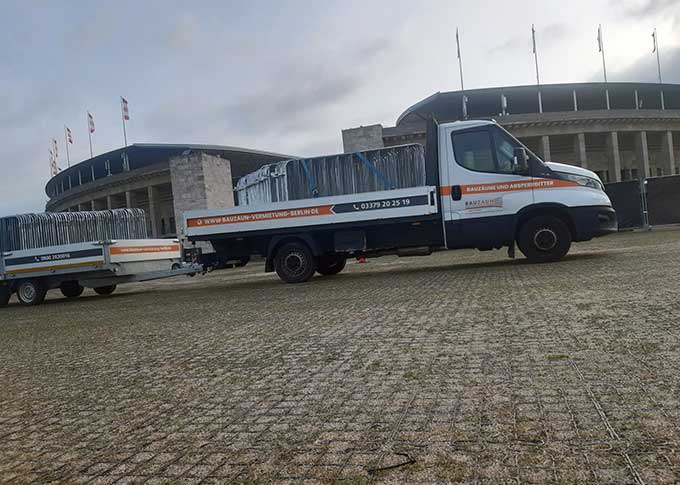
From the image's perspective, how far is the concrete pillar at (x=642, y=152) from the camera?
4966 cm

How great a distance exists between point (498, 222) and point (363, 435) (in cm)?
876

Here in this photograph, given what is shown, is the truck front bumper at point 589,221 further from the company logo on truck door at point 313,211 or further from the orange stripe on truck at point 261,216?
the orange stripe on truck at point 261,216

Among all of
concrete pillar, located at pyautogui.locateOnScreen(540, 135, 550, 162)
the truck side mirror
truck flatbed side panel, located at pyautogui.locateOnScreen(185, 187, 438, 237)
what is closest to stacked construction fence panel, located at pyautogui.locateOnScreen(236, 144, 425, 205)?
truck flatbed side panel, located at pyautogui.locateOnScreen(185, 187, 438, 237)

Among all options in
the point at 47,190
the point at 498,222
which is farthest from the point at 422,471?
the point at 47,190

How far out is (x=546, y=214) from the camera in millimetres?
10719

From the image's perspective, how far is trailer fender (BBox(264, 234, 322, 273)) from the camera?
450 inches

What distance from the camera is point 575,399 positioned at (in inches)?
115

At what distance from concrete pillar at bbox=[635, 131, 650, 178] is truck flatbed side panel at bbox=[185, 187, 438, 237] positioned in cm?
4777

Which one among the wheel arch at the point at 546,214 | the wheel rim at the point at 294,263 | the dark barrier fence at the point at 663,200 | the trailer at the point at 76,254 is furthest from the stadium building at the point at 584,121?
the wheel arch at the point at 546,214

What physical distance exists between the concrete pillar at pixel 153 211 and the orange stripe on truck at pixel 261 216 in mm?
41324

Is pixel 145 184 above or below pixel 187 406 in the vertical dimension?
above

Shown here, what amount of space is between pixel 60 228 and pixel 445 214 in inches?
381

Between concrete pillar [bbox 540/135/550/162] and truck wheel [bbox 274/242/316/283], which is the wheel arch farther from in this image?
concrete pillar [bbox 540/135/550/162]

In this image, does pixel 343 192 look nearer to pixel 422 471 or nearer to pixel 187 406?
pixel 187 406
